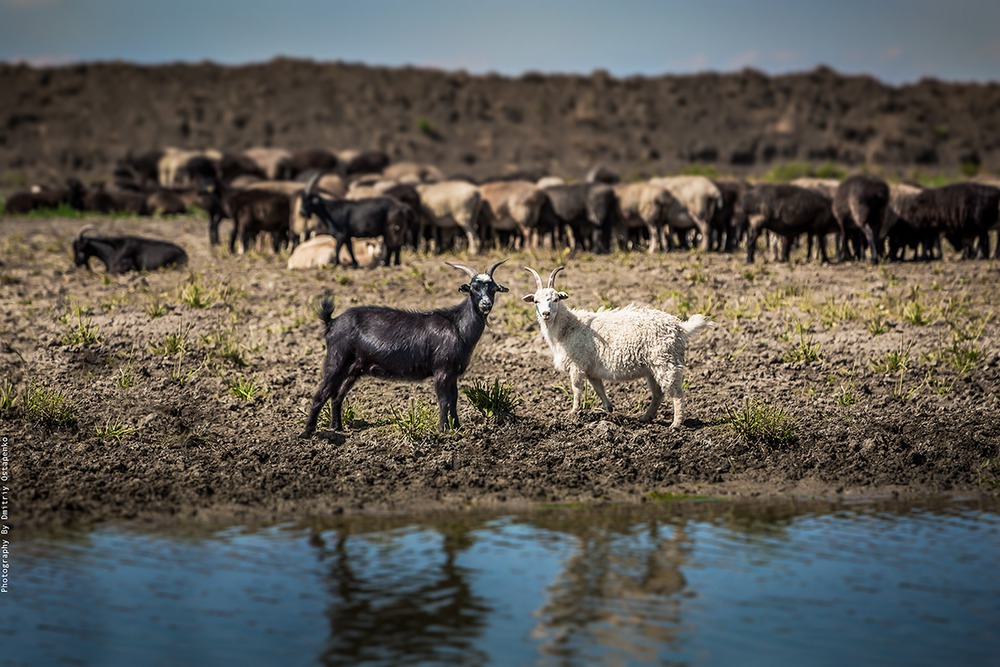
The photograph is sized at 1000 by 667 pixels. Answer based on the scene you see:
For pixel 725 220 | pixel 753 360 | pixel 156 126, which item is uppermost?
pixel 156 126

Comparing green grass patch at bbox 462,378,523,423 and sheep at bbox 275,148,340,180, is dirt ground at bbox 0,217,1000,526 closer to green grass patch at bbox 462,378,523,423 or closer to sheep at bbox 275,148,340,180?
green grass patch at bbox 462,378,523,423

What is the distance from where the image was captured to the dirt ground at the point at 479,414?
9.59 meters

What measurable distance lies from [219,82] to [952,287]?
2210 inches

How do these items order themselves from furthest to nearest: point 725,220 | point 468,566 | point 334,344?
point 725,220 → point 334,344 → point 468,566

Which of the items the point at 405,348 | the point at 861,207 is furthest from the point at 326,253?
the point at 405,348

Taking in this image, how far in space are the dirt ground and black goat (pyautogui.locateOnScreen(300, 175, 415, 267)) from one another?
2345mm

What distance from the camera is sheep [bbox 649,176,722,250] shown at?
2228cm

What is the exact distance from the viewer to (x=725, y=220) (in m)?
22.7

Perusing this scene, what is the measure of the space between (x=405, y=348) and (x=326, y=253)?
955 centimetres

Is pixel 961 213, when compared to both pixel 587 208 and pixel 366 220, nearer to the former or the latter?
pixel 587 208

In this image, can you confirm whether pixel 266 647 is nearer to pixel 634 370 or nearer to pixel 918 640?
pixel 918 640

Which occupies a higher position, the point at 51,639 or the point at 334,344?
the point at 334,344

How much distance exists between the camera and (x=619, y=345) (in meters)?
10.8

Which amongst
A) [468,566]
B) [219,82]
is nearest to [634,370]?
[468,566]
